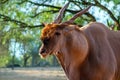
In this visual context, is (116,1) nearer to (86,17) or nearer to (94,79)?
(86,17)

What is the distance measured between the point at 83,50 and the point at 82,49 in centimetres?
2

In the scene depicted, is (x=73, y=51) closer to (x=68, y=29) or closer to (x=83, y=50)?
(x=83, y=50)

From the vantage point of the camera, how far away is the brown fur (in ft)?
16.9

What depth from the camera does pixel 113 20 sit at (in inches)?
806

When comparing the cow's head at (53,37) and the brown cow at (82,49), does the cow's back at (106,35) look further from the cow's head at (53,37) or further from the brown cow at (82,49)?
the cow's head at (53,37)

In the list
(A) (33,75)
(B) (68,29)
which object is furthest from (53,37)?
(A) (33,75)

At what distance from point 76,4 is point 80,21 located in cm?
97

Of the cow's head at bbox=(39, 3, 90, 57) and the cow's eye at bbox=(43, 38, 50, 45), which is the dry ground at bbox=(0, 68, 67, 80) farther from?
the cow's eye at bbox=(43, 38, 50, 45)

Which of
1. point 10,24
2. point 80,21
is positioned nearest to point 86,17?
point 80,21

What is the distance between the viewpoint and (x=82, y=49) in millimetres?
5598

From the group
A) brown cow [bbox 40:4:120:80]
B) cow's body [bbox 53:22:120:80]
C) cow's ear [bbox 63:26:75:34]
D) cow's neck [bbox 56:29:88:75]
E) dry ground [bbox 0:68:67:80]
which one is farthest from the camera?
dry ground [bbox 0:68:67:80]

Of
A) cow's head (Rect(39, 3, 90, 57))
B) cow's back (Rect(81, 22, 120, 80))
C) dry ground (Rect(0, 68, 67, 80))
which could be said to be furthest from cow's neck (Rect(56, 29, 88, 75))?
dry ground (Rect(0, 68, 67, 80))

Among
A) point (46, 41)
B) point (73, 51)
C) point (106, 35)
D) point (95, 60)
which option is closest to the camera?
point (46, 41)

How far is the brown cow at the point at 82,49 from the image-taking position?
5.15 meters
